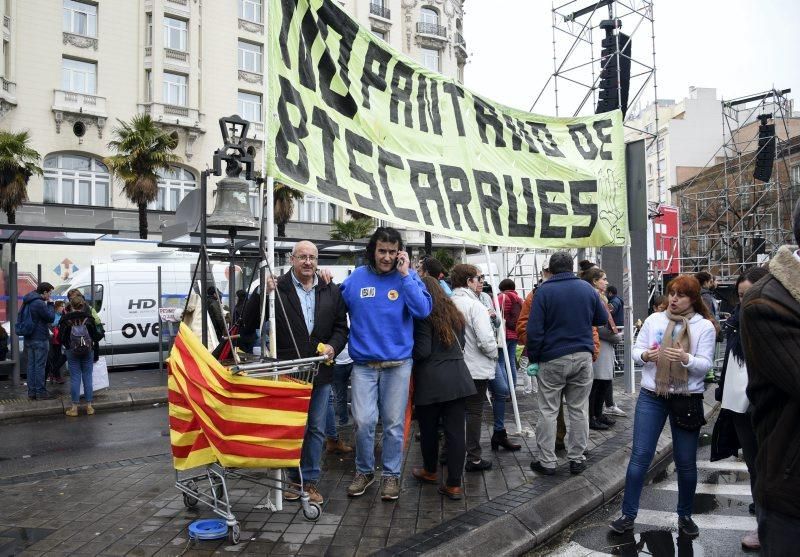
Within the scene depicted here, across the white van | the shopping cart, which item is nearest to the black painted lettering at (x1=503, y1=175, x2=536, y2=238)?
the shopping cart

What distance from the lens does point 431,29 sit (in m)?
44.3

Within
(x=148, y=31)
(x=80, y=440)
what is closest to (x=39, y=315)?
(x=80, y=440)

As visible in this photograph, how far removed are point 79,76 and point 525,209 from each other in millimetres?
29210

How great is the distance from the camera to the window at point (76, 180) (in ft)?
98.4

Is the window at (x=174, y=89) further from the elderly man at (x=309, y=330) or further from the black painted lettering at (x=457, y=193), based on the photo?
the elderly man at (x=309, y=330)

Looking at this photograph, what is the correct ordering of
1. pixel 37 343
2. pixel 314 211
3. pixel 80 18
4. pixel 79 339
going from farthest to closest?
pixel 314 211 → pixel 80 18 → pixel 37 343 → pixel 79 339

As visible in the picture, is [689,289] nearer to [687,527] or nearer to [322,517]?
[687,527]

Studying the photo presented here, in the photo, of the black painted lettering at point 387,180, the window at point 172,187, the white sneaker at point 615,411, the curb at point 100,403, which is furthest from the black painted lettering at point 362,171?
the window at point 172,187

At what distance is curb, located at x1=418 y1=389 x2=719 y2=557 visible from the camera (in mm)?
4367

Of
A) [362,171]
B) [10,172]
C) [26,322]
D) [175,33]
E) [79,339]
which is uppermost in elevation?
[175,33]

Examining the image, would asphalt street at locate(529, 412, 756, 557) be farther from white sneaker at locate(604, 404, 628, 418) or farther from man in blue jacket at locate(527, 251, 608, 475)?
white sneaker at locate(604, 404, 628, 418)

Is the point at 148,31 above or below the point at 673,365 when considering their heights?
above

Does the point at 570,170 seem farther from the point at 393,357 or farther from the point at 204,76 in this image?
the point at 204,76

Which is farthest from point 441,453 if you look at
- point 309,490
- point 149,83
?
point 149,83
